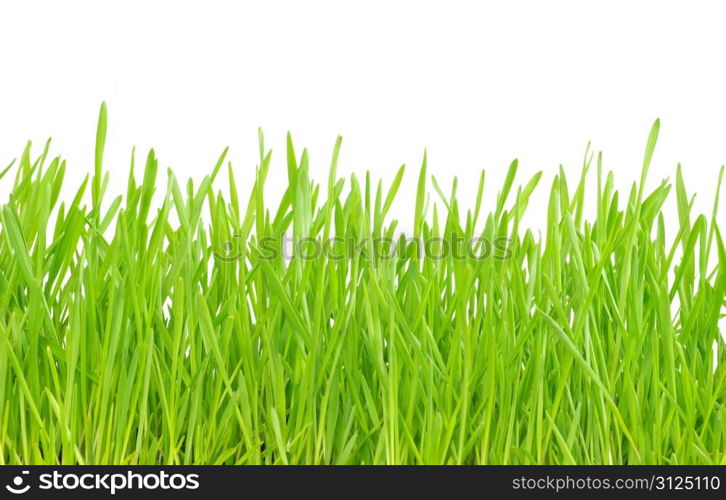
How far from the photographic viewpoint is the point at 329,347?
3.41ft

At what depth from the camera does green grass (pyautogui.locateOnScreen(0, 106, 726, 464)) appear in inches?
41.1

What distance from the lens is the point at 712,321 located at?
116 centimetres

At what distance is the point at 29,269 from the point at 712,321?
98 cm

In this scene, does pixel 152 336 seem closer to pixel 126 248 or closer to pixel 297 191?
pixel 126 248
